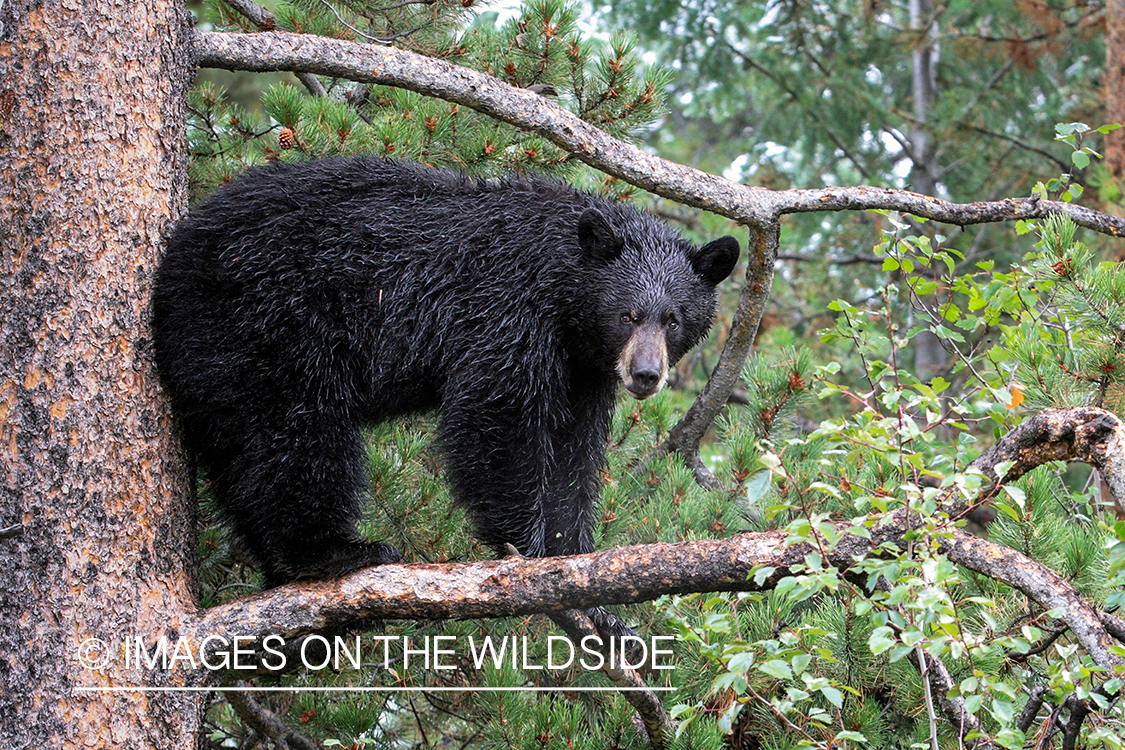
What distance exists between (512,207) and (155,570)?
1.95m

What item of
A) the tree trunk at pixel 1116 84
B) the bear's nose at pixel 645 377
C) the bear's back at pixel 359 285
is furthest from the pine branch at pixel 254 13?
the tree trunk at pixel 1116 84

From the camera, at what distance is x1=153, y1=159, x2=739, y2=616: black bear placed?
3.58m

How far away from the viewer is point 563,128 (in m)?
3.84

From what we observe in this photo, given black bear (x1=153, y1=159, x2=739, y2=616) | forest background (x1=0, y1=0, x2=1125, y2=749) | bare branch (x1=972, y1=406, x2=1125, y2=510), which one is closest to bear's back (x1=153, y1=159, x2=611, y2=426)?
black bear (x1=153, y1=159, x2=739, y2=616)

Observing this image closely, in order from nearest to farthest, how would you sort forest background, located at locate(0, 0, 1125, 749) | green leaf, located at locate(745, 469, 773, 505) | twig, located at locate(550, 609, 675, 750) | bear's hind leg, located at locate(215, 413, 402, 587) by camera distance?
green leaf, located at locate(745, 469, 773, 505), forest background, located at locate(0, 0, 1125, 749), twig, located at locate(550, 609, 675, 750), bear's hind leg, located at locate(215, 413, 402, 587)

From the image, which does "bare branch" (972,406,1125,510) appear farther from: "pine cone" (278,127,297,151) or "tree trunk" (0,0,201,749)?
"pine cone" (278,127,297,151)

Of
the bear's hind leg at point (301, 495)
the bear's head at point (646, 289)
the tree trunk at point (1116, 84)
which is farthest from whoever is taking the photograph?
the tree trunk at point (1116, 84)

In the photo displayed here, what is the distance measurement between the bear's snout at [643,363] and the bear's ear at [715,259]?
1.60 ft

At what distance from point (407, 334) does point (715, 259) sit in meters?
1.36

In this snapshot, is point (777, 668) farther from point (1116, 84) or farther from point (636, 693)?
point (1116, 84)

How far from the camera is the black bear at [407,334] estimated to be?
3.58m

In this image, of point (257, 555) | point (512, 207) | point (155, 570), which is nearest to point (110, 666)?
point (155, 570)

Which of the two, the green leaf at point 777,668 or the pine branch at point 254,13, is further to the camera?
the pine branch at point 254,13

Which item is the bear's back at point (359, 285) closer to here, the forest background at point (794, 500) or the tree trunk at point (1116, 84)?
the forest background at point (794, 500)
